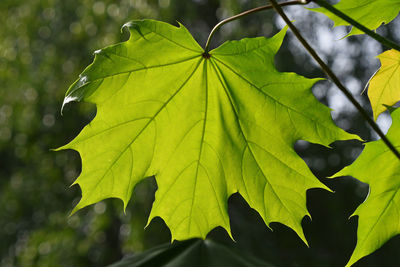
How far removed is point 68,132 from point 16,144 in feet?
2.63

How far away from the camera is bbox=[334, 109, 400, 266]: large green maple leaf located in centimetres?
69

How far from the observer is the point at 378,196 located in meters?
0.70

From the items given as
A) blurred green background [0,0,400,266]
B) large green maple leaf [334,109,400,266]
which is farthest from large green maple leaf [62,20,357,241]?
blurred green background [0,0,400,266]

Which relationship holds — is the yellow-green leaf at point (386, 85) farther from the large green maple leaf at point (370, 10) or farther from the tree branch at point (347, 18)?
the tree branch at point (347, 18)

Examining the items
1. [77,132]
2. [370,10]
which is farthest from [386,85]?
[77,132]

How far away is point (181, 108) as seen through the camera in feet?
2.70

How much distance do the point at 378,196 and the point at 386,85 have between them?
198 millimetres

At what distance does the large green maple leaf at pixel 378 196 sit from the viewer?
693mm

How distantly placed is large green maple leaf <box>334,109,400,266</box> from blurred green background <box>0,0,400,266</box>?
203 centimetres

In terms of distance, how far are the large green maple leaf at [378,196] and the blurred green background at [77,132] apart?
6.66 ft

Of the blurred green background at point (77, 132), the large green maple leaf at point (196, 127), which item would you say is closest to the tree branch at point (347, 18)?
the large green maple leaf at point (196, 127)

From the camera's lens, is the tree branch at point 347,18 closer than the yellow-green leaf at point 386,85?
Yes

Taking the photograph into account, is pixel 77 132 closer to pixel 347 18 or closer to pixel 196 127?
pixel 196 127

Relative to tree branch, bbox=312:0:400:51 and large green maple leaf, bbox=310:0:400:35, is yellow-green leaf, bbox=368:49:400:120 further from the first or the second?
tree branch, bbox=312:0:400:51
